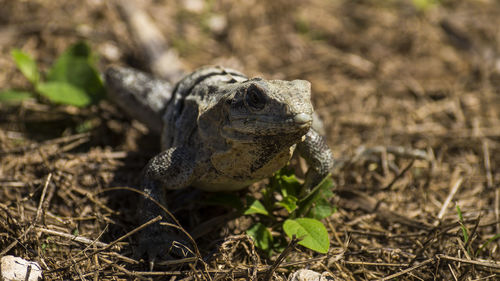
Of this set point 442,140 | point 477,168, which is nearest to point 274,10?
point 442,140

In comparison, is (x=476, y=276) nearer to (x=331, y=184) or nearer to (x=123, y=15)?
(x=331, y=184)

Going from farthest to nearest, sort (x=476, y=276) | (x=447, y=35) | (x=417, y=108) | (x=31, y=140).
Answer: (x=447, y=35) → (x=417, y=108) → (x=31, y=140) → (x=476, y=276)

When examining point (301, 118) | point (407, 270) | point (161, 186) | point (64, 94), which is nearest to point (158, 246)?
point (161, 186)


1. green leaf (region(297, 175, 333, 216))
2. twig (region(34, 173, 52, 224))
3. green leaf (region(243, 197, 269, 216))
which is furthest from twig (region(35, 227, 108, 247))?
green leaf (region(297, 175, 333, 216))

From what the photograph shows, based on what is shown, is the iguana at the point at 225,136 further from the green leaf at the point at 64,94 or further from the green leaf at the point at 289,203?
the green leaf at the point at 64,94

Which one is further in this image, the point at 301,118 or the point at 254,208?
the point at 254,208

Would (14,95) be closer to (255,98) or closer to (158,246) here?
(158,246)

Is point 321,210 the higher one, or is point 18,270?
point 18,270
